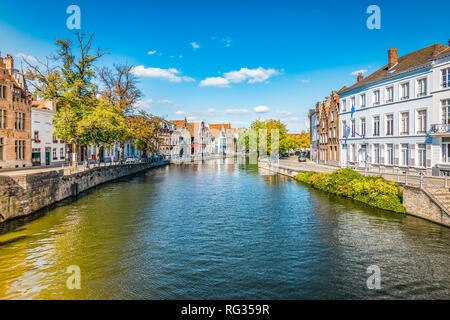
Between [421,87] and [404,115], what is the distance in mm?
3502

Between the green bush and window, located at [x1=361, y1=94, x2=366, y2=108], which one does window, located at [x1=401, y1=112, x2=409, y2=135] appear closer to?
window, located at [x1=361, y1=94, x2=366, y2=108]

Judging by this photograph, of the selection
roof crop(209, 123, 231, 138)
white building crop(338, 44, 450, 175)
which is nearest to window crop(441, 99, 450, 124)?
white building crop(338, 44, 450, 175)

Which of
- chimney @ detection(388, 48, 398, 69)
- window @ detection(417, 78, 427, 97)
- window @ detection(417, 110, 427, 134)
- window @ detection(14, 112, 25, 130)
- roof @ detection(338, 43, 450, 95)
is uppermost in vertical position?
chimney @ detection(388, 48, 398, 69)

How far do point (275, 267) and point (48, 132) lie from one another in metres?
42.4

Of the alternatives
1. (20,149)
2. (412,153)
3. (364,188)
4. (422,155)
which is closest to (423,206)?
(364,188)

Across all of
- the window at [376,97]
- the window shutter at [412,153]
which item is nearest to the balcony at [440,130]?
the window shutter at [412,153]

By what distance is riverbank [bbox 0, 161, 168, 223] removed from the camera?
1744 centimetres

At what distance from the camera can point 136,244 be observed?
14.0 m

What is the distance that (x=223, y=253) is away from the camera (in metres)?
12.9

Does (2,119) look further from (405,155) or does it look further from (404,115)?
(405,155)
